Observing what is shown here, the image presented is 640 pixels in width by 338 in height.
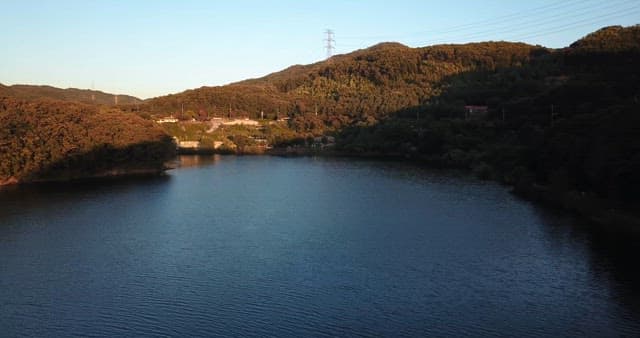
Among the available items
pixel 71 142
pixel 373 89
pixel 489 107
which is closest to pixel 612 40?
pixel 489 107

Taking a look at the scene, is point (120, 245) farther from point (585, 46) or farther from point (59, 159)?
point (585, 46)

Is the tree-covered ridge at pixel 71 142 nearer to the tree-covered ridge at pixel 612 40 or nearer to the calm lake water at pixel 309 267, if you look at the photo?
the calm lake water at pixel 309 267

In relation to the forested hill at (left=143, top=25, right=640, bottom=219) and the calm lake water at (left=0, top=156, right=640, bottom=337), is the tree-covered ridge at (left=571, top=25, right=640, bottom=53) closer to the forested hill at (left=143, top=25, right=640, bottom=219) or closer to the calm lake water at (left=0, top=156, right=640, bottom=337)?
the forested hill at (left=143, top=25, right=640, bottom=219)

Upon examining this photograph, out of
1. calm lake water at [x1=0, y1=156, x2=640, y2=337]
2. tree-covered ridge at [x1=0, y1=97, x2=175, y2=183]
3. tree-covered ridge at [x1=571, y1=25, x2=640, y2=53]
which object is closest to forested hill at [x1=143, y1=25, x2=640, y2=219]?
tree-covered ridge at [x1=571, y1=25, x2=640, y2=53]

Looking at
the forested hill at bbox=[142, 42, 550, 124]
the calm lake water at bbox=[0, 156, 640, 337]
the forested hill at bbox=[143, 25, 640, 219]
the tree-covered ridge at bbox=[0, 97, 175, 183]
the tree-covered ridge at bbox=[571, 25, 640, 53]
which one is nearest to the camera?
the calm lake water at bbox=[0, 156, 640, 337]

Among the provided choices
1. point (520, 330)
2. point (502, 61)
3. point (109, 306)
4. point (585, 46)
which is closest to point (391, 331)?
point (520, 330)

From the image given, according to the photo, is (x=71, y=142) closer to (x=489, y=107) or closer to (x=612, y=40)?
(x=489, y=107)

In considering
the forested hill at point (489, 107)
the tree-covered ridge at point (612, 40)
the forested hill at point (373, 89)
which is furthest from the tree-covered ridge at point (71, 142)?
the tree-covered ridge at point (612, 40)
